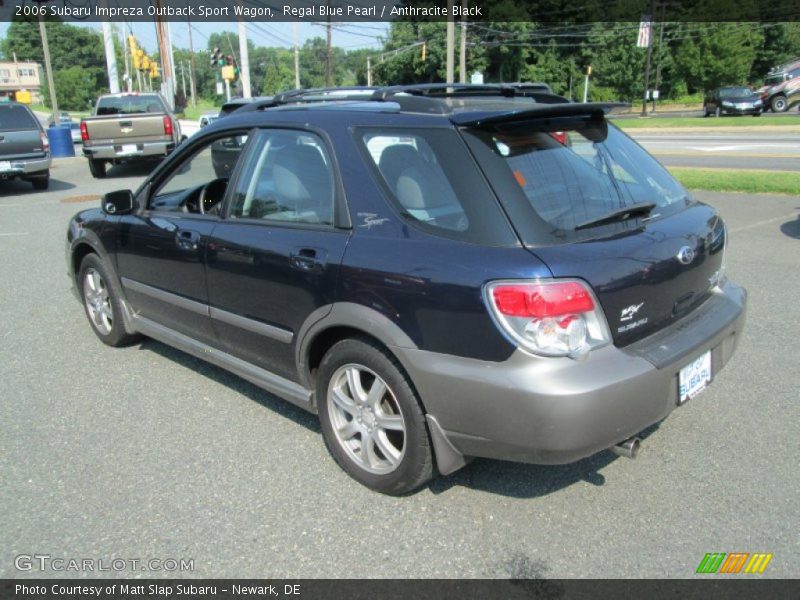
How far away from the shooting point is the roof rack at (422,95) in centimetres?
322

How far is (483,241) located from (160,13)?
3064 centimetres

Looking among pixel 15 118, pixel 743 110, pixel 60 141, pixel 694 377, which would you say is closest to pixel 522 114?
pixel 694 377

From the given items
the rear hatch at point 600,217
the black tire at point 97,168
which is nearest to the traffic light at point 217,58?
the black tire at point 97,168

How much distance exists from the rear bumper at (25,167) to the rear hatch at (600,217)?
13.7m

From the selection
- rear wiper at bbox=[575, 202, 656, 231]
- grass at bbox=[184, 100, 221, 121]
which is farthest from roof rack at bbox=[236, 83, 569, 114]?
grass at bbox=[184, 100, 221, 121]

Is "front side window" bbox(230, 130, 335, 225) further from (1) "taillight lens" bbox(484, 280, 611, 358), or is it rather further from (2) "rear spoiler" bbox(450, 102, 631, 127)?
(1) "taillight lens" bbox(484, 280, 611, 358)

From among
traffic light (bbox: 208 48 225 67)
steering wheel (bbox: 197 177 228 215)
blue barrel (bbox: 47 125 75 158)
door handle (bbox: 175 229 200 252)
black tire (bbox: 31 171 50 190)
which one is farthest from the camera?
traffic light (bbox: 208 48 225 67)

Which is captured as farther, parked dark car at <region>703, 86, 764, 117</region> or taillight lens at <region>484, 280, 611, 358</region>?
parked dark car at <region>703, 86, 764, 117</region>

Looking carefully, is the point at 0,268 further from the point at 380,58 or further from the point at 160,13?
the point at 380,58

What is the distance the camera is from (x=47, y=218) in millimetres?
11320

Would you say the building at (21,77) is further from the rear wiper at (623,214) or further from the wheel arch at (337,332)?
the rear wiper at (623,214)

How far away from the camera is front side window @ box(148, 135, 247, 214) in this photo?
167 inches

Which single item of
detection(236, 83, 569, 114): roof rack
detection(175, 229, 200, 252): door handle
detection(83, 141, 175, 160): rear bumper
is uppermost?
detection(236, 83, 569, 114): roof rack

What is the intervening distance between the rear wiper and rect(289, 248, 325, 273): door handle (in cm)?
116
